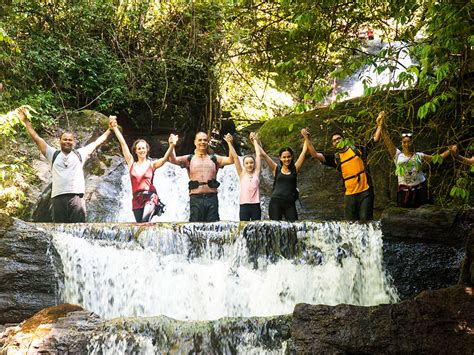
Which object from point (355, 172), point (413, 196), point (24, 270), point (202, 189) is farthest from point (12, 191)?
point (413, 196)

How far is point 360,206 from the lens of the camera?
7.46 metres

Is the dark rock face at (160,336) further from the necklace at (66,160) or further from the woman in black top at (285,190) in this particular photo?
the woman in black top at (285,190)

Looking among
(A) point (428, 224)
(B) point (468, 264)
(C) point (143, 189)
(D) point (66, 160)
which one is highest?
(D) point (66, 160)

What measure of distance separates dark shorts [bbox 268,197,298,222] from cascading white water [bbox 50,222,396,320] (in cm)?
79

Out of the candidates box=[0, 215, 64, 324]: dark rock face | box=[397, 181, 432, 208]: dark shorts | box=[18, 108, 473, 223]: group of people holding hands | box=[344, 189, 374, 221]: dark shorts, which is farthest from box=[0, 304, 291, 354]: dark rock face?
box=[397, 181, 432, 208]: dark shorts

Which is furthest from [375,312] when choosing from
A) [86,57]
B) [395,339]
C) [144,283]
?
[86,57]

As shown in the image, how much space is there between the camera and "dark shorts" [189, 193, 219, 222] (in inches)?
294

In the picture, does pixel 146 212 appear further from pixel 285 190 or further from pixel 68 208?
pixel 285 190

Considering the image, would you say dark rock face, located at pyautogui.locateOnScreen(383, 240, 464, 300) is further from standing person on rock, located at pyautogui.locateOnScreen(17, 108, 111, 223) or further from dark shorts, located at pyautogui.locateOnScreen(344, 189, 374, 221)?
standing person on rock, located at pyautogui.locateOnScreen(17, 108, 111, 223)

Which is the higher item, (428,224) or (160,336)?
(428,224)

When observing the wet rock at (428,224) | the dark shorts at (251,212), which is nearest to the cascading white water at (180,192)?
the dark shorts at (251,212)

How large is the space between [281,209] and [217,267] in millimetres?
1560

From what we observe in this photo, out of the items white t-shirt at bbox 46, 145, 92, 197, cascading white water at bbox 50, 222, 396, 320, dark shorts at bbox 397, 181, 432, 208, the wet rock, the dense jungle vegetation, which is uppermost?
the dense jungle vegetation

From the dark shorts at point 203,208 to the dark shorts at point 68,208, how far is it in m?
1.61
